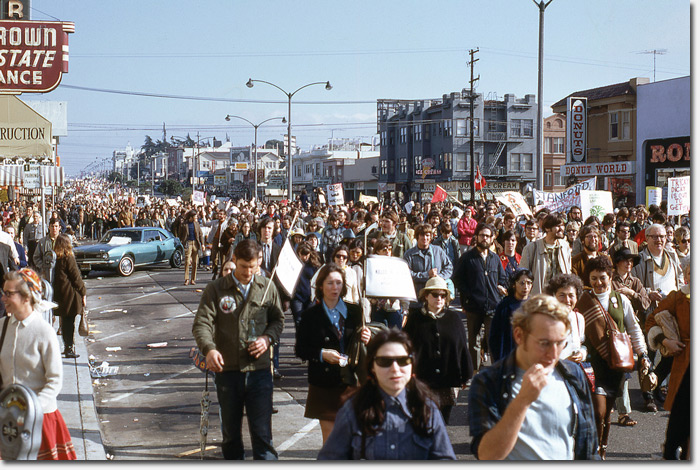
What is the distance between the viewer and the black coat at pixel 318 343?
5.98 metres

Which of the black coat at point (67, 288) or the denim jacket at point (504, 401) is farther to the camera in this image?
the black coat at point (67, 288)

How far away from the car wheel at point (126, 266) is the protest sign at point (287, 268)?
48.8 ft

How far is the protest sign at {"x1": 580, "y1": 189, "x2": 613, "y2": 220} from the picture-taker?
16547 millimetres

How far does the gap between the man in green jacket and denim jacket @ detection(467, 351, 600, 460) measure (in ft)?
8.41

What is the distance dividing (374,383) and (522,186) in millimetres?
68964

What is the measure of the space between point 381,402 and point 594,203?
14.1m

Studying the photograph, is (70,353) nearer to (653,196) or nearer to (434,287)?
(434,287)

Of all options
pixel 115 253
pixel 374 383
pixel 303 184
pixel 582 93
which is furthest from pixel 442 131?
pixel 374 383

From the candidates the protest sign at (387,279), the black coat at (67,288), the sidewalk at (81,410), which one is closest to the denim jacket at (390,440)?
the protest sign at (387,279)

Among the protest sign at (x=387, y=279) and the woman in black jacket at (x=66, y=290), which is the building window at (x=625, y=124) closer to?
the woman in black jacket at (x=66, y=290)

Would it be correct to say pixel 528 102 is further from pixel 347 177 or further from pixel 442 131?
pixel 347 177

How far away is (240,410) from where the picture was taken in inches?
231

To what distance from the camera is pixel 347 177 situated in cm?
9400

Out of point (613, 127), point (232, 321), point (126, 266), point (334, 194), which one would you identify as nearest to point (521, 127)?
point (613, 127)
